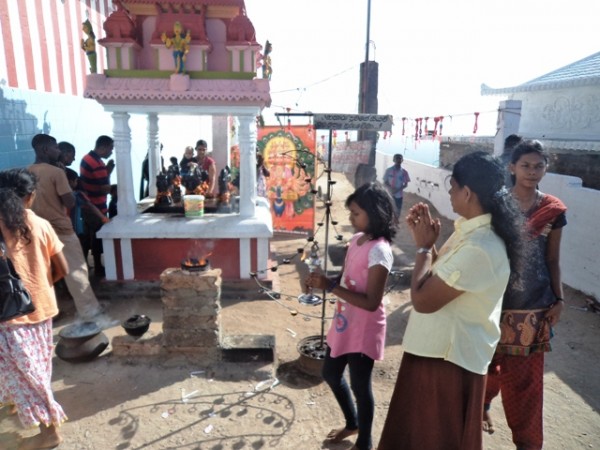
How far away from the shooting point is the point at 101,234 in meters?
5.77

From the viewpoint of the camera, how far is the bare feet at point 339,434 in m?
3.11

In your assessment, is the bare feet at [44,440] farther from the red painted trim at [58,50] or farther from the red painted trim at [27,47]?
the red painted trim at [58,50]

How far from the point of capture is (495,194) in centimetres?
206

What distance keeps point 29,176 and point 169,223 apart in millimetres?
2931

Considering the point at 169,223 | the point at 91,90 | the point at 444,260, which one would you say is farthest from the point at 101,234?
the point at 444,260

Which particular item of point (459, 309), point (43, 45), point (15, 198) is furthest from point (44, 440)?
point (43, 45)

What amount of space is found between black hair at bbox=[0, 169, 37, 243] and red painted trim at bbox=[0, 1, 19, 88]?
3.30m

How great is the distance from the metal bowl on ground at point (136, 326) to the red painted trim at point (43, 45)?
4.21 meters

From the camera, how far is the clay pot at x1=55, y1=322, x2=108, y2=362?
4.05 metres

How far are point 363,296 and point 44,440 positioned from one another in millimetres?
2481

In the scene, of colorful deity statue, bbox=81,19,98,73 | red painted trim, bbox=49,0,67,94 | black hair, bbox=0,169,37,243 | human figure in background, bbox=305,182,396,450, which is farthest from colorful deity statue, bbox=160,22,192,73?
human figure in background, bbox=305,182,396,450

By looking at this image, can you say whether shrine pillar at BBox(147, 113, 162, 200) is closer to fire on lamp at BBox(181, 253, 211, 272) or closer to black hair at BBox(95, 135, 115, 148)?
black hair at BBox(95, 135, 115, 148)

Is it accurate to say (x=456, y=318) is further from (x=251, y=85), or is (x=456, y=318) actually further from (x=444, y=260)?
(x=251, y=85)

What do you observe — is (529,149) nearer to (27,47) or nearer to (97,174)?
(97,174)
